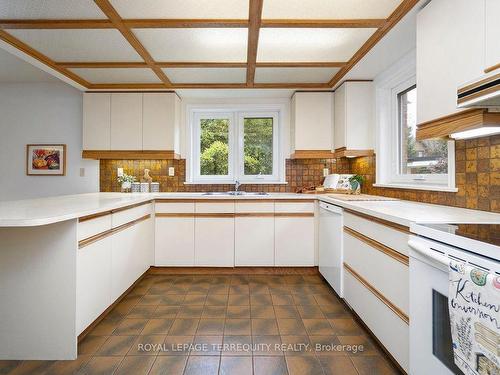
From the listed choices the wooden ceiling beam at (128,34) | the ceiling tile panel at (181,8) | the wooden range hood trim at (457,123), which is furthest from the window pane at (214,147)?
the wooden range hood trim at (457,123)

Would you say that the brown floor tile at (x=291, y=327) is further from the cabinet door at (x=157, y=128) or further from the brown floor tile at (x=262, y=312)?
the cabinet door at (x=157, y=128)

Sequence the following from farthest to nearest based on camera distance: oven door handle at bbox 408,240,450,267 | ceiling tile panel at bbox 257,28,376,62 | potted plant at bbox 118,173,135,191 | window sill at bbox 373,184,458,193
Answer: potted plant at bbox 118,173,135,191
ceiling tile panel at bbox 257,28,376,62
window sill at bbox 373,184,458,193
oven door handle at bbox 408,240,450,267

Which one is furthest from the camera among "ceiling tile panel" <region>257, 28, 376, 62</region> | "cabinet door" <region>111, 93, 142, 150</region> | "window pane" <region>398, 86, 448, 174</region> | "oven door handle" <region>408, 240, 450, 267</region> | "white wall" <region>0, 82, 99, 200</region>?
"white wall" <region>0, 82, 99, 200</region>

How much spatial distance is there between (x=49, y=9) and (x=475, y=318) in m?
2.66

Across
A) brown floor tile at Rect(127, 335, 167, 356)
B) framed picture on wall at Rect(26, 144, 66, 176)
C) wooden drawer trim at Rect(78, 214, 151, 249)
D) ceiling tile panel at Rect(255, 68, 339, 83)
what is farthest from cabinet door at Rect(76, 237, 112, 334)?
framed picture on wall at Rect(26, 144, 66, 176)

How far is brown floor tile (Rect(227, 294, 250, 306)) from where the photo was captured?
2.58 meters

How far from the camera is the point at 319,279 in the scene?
Answer: 3.20 metres

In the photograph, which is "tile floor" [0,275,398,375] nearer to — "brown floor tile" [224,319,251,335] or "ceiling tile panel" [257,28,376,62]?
"brown floor tile" [224,319,251,335]

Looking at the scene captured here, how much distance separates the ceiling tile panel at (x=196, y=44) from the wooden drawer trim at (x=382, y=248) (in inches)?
65.7

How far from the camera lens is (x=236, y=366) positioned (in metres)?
1.72

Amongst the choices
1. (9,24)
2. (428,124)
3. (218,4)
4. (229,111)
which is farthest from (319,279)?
(9,24)

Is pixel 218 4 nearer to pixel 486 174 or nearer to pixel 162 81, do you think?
pixel 162 81

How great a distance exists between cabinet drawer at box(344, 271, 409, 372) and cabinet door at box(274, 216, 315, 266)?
0.91m

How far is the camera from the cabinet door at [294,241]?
10.9 ft
